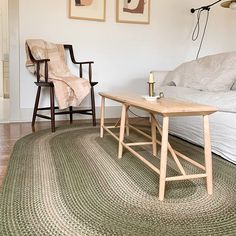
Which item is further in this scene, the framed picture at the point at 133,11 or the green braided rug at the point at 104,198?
the framed picture at the point at 133,11

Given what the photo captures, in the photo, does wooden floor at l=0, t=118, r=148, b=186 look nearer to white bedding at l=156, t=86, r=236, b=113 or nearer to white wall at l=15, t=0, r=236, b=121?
white wall at l=15, t=0, r=236, b=121

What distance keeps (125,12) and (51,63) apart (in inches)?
45.8

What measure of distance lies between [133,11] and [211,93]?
74.2 inches

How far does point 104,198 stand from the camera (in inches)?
51.3

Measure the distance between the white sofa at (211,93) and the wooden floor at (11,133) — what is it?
817 mm

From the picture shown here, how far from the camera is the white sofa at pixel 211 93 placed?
1.85 meters

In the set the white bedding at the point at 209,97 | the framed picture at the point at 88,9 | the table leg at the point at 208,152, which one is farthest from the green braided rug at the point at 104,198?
the framed picture at the point at 88,9

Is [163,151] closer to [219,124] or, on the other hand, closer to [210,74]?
[219,124]

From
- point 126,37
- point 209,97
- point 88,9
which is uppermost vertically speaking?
point 88,9

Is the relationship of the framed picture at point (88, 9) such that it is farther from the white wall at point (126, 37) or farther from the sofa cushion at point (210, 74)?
the sofa cushion at point (210, 74)

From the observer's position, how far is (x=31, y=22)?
10.5ft

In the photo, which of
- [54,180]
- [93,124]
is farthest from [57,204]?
[93,124]

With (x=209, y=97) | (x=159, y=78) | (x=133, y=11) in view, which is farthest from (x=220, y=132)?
(x=133, y=11)

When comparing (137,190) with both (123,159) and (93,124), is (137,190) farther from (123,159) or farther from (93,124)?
(93,124)
